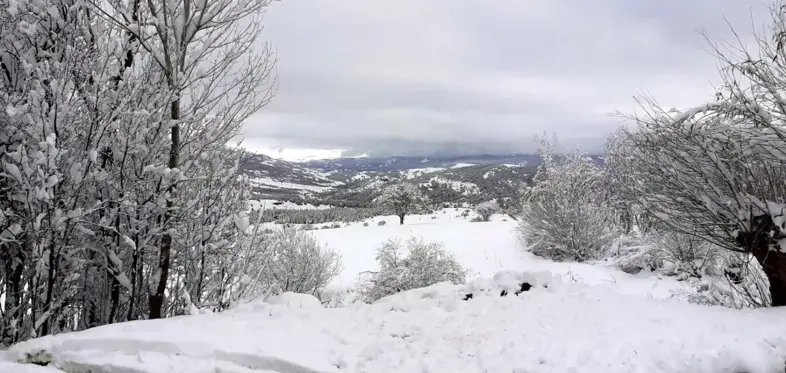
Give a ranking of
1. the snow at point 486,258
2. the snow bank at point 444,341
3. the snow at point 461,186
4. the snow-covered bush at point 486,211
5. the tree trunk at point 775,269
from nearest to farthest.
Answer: the snow bank at point 444,341 < the tree trunk at point 775,269 < the snow at point 486,258 < the snow-covered bush at point 486,211 < the snow at point 461,186

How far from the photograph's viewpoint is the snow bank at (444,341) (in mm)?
4086

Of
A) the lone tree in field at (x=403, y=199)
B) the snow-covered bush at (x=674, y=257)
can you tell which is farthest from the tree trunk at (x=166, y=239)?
the lone tree in field at (x=403, y=199)

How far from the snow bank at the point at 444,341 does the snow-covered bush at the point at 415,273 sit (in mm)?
8080

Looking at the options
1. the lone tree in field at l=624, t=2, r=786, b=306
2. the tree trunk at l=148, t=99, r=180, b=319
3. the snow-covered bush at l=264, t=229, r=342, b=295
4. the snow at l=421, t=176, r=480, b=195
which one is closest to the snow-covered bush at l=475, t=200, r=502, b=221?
the snow-covered bush at l=264, t=229, r=342, b=295

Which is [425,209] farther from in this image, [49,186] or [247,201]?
[49,186]

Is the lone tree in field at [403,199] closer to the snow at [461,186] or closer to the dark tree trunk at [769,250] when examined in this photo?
the dark tree trunk at [769,250]

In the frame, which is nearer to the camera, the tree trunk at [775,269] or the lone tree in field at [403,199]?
the tree trunk at [775,269]

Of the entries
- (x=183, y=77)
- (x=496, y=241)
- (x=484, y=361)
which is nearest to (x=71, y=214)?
(x=183, y=77)

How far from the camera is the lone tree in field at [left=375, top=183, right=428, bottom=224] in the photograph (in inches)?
1617

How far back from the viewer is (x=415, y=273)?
1443 cm

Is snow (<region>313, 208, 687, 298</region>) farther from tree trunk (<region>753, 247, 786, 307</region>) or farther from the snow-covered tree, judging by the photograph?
the snow-covered tree

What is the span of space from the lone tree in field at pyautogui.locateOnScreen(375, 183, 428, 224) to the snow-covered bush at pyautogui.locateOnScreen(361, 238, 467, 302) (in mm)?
24181

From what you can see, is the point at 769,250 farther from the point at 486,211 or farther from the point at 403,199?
the point at 403,199

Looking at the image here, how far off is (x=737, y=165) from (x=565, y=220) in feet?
34.1
